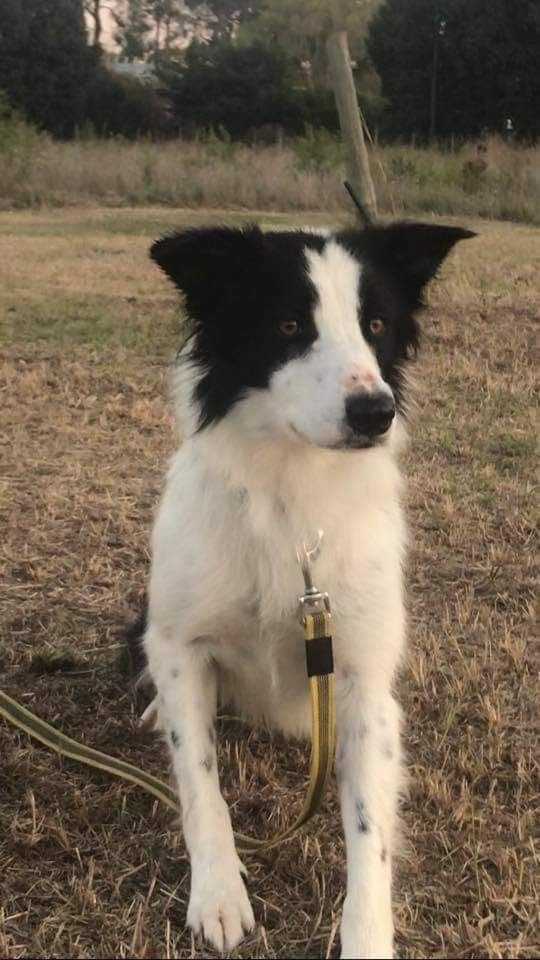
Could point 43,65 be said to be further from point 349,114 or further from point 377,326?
point 377,326

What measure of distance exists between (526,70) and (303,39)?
29.7 ft

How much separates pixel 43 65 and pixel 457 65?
11.9 meters

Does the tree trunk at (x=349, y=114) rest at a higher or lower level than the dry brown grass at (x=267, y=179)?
higher

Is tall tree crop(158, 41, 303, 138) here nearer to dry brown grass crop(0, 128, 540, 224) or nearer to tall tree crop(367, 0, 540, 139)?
tall tree crop(367, 0, 540, 139)

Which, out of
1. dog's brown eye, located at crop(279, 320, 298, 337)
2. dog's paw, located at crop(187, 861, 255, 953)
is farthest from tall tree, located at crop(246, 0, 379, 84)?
dog's paw, located at crop(187, 861, 255, 953)

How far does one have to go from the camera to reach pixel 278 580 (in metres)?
2.38

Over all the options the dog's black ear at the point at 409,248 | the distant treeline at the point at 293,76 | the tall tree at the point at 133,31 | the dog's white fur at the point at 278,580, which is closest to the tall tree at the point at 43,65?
the distant treeline at the point at 293,76

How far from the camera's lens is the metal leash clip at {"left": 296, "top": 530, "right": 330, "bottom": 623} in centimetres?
228

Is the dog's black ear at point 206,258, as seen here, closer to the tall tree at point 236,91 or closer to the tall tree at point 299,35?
the tall tree at point 299,35

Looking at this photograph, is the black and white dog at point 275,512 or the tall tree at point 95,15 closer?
the black and white dog at point 275,512

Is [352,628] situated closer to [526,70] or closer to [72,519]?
[72,519]

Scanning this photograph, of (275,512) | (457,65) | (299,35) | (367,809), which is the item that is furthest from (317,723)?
(299,35)

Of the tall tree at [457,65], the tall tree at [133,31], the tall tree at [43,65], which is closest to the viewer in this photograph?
the tall tree at [457,65]

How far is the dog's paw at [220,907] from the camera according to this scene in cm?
210
